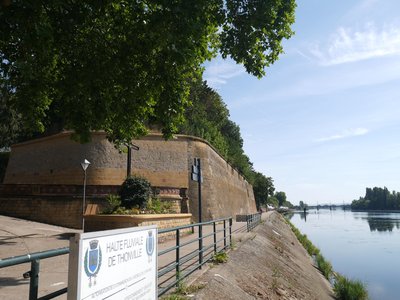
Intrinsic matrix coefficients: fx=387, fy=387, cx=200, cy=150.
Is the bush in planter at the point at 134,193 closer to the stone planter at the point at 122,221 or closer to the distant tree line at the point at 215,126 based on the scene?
the stone planter at the point at 122,221

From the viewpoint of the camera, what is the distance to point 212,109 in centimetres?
5544

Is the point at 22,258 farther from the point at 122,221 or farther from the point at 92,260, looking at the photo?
the point at 122,221

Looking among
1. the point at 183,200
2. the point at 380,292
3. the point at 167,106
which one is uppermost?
the point at 167,106

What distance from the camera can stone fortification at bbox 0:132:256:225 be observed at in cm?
2775

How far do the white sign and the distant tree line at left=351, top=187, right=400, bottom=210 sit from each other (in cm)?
15552

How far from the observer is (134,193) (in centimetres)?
1586

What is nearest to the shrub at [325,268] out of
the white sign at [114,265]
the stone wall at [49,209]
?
the stone wall at [49,209]

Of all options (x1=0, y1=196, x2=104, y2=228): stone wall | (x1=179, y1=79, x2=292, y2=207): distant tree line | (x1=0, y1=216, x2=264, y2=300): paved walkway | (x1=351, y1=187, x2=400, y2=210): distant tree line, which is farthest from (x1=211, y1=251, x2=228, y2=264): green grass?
(x1=351, y1=187, x2=400, y2=210): distant tree line

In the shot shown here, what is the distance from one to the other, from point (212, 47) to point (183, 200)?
724 inches

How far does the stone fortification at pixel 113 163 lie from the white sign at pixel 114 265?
70.2ft

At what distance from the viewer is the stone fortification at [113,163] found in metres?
27.8

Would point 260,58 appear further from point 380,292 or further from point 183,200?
point 183,200

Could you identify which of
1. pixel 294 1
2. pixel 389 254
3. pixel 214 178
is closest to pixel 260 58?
pixel 294 1

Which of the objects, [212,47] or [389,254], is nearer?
[212,47]
